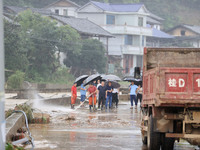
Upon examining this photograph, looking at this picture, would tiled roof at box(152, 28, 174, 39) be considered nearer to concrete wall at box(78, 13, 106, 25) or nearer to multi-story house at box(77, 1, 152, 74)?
multi-story house at box(77, 1, 152, 74)

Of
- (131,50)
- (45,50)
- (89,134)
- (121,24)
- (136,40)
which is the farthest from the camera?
(136,40)

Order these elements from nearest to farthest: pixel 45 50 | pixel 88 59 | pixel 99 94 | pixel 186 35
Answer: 1. pixel 99 94
2. pixel 45 50
3. pixel 88 59
4. pixel 186 35

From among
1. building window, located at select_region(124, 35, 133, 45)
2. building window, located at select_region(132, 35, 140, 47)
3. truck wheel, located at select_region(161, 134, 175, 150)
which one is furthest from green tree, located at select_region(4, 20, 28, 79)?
truck wheel, located at select_region(161, 134, 175, 150)

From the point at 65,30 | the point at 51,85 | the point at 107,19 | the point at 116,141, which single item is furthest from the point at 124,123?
the point at 107,19

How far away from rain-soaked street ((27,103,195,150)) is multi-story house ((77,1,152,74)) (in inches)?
2179

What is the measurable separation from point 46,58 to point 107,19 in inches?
1011

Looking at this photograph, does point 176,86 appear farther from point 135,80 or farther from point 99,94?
point 135,80

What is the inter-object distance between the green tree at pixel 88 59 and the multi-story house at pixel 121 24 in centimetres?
1334

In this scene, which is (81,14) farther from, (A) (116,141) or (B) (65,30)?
(A) (116,141)

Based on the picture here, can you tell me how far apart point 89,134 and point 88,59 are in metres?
44.8

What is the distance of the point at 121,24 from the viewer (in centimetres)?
7688

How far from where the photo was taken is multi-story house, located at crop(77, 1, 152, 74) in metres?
75.4

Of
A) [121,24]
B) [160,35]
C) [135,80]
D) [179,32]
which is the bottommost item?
[135,80]

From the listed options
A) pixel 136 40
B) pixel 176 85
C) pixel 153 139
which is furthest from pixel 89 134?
pixel 136 40
